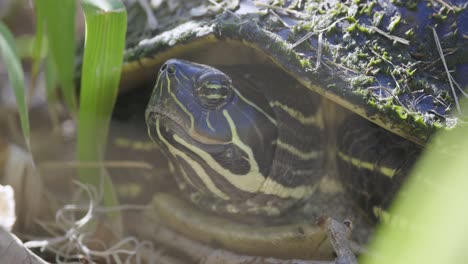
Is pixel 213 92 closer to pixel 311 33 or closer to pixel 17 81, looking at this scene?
pixel 311 33

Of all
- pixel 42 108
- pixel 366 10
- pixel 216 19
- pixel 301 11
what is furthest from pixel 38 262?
pixel 42 108

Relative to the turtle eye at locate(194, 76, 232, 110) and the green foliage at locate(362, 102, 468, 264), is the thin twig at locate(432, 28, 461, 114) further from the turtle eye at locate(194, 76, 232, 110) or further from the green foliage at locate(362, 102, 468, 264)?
the turtle eye at locate(194, 76, 232, 110)

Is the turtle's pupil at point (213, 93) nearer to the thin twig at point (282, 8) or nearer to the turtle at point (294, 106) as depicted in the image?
the turtle at point (294, 106)

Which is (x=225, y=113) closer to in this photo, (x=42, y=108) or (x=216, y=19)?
(x=216, y=19)

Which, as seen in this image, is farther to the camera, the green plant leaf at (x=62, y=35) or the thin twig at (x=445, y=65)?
the green plant leaf at (x=62, y=35)

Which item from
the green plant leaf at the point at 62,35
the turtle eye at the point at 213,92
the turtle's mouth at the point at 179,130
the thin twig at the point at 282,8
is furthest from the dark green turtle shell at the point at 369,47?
the green plant leaf at the point at 62,35

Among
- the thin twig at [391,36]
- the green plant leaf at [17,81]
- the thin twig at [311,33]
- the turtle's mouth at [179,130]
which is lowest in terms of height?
the green plant leaf at [17,81]

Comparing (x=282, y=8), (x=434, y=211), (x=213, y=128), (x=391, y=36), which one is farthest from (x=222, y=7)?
(x=434, y=211)
